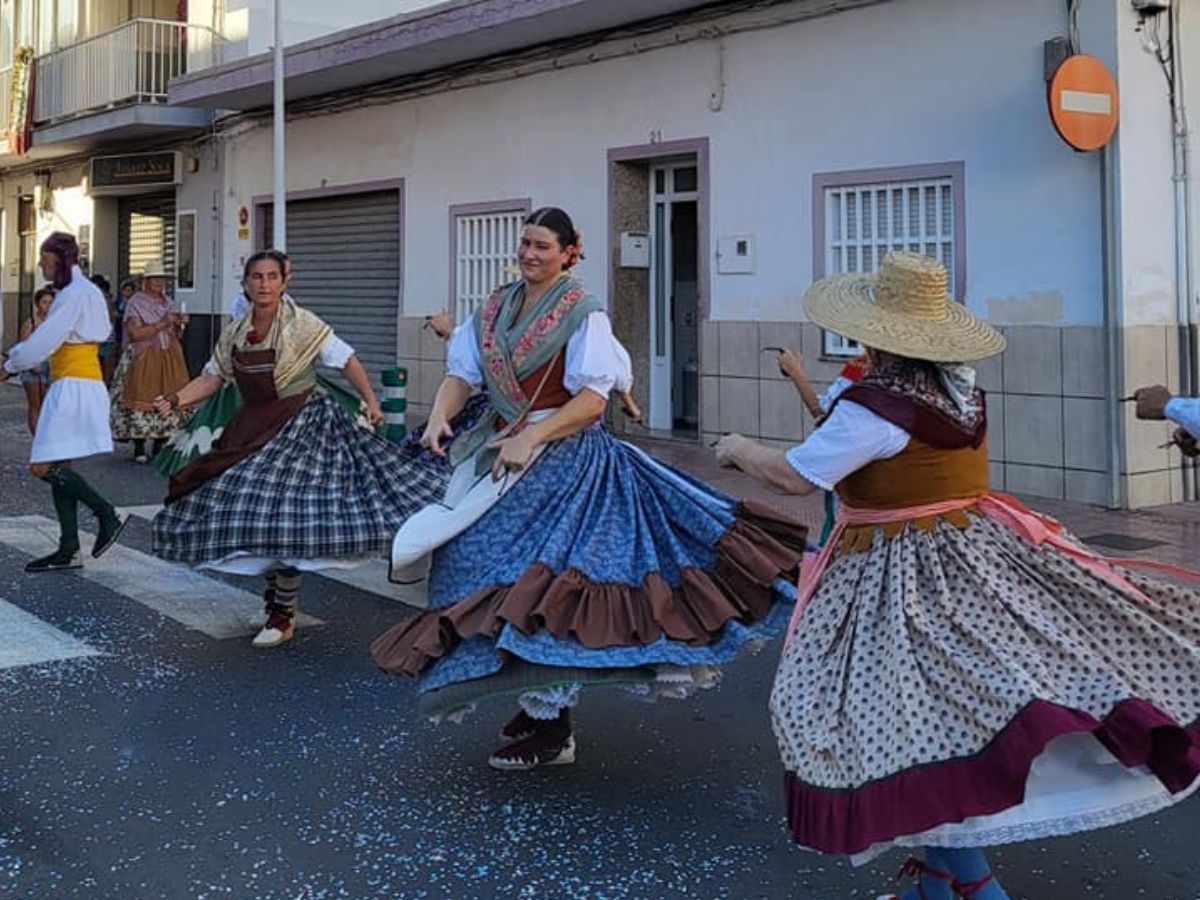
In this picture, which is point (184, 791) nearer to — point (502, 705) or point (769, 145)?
point (502, 705)

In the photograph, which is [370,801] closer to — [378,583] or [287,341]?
[287,341]

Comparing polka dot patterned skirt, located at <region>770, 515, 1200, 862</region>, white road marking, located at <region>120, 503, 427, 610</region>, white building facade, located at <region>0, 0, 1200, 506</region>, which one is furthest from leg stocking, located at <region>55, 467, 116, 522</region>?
white building facade, located at <region>0, 0, 1200, 506</region>

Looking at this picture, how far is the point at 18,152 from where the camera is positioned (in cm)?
2150

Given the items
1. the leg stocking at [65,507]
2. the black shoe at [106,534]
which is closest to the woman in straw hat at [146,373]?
the black shoe at [106,534]

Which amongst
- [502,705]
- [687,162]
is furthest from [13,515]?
[687,162]

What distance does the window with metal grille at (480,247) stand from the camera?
14.3m

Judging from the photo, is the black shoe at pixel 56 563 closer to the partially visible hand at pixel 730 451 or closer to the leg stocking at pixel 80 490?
the leg stocking at pixel 80 490

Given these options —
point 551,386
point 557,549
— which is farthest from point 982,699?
point 551,386

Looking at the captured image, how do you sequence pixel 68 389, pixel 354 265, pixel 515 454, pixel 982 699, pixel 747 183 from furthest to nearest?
pixel 354 265 → pixel 747 183 → pixel 68 389 → pixel 515 454 → pixel 982 699

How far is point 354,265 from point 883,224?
8161 millimetres

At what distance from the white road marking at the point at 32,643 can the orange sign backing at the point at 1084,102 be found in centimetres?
679

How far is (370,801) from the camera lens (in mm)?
4148

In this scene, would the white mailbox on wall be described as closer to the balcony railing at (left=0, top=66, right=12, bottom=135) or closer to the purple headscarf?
the purple headscarf

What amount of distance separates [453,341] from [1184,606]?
2519mm
